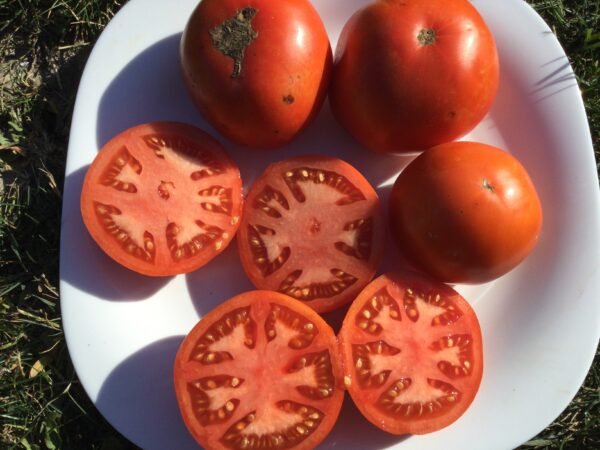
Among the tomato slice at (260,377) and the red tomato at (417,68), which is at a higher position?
the red tomato at (417,68)

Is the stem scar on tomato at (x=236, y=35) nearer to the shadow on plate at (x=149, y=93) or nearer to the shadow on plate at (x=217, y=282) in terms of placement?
the shadow on plate at (x=149, y=93)

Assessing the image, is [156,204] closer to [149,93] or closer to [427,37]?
[149,93]

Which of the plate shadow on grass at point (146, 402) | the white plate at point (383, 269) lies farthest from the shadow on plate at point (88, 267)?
the plate shadow on grass at point (146, 402)

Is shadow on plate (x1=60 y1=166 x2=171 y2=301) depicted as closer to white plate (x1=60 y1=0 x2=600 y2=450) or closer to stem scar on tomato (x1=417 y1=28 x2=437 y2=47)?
white plate (x1=60 y1=0 x2=600 y2=450)

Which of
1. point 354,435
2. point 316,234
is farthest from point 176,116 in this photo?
point 354,435

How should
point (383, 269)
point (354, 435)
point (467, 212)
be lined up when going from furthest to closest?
point (383, 269) < point (354, 435) < point (467, 212)

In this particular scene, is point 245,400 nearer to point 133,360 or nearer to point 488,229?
point 133,360

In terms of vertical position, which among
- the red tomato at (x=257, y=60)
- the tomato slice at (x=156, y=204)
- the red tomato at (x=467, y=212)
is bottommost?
the tomato slice at (x=156, y=204)
